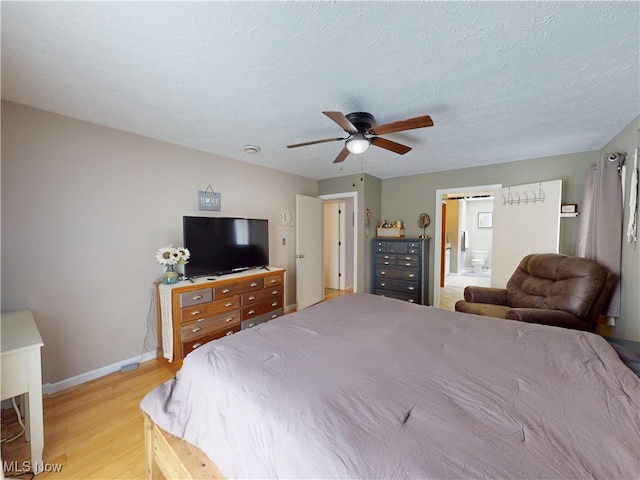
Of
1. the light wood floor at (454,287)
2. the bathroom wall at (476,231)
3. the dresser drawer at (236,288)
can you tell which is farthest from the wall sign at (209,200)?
the bathroom wall at (476,231)

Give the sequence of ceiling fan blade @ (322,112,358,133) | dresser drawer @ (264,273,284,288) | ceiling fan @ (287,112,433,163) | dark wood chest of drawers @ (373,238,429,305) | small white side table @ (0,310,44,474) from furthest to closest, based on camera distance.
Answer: dark wood chest of drawers @ (373,238,429,305), dresser drawer @ (264,273,284,288), ceiling fan @ (287,112,433,163), ceiling fan blade @ (322,112,358,133), small white side table @ (0,310,44,474)

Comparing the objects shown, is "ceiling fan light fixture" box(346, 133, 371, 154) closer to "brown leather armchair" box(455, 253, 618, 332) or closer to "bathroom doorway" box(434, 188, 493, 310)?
"brown leather armchair" box(455, 253, 618, 332)

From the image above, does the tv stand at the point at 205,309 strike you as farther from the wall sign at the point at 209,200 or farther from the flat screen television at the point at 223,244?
the wall sign at the point at 209,200

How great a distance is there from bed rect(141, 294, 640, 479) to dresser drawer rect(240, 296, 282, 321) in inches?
61.4

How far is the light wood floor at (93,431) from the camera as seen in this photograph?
5.06ft

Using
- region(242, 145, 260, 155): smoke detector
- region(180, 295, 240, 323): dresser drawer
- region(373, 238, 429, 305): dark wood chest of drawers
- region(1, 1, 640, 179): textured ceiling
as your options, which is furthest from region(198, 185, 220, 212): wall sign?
region(373, 238, 429, 305): dark wood chest of drawers

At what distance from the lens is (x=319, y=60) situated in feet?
4.87

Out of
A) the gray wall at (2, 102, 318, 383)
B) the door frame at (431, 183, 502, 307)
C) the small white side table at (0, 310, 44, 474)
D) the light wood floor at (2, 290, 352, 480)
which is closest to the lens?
the small white side table at (0, 310, 44, 474)

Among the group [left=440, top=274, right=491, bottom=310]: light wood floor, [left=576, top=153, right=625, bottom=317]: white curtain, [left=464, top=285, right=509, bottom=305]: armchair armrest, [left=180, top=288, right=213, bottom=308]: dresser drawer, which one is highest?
[left=576, top=153, right=625, bottom=317]: white curtain

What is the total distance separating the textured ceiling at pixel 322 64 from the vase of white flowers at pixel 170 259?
1.19 meters

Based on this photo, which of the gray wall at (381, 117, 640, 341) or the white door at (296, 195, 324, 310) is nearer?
the gray wall at (381, 117, 640, 341)

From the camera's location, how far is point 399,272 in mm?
4215

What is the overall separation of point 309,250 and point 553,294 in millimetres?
3256

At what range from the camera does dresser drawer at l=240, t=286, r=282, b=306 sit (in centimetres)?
315
